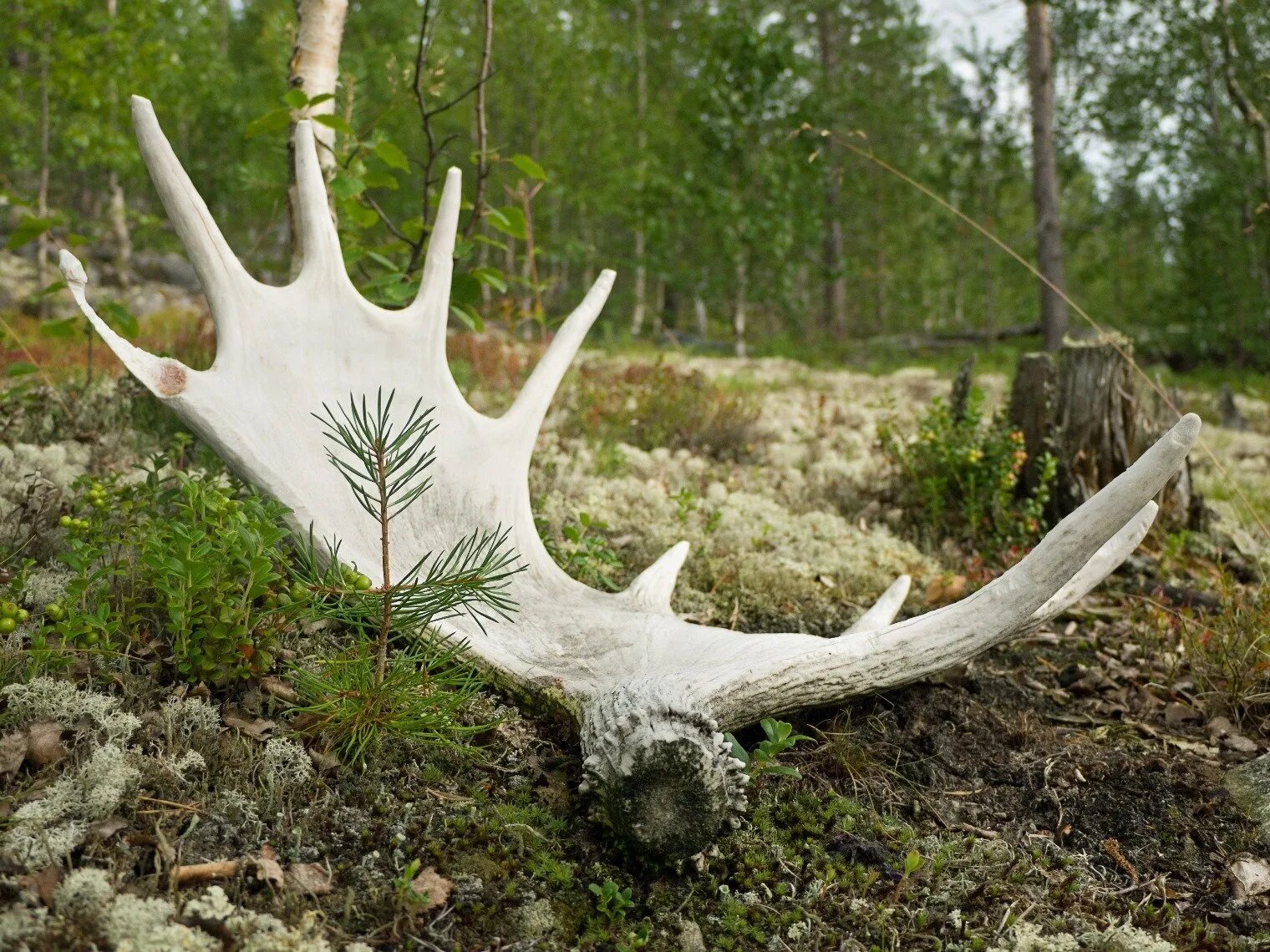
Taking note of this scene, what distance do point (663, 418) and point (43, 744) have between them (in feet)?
14.9

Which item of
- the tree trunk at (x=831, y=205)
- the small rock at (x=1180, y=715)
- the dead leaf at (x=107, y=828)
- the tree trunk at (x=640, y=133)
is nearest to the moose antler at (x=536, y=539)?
the small rock at (x=1180, y=715)

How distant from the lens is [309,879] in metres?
1.82

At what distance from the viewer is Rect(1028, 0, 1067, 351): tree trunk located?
12531mm

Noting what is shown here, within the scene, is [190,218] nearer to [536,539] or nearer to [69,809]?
[536,539]

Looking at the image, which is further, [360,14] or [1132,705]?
[360,14]

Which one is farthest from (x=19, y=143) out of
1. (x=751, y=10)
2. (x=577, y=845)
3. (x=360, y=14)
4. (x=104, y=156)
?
(x=577, y=845)

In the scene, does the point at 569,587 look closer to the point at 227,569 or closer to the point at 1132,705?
the point at 227,569

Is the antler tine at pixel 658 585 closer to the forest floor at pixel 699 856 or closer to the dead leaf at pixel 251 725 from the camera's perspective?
the forest floor at pixel 699 856

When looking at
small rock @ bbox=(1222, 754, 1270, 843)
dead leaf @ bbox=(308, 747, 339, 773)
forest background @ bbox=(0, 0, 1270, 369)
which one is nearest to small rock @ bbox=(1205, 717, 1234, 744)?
small rock @ bbox=(1222, 754, 1270, 843)

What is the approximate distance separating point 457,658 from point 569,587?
2.13 feet

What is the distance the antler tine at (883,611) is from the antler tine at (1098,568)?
0.38 m

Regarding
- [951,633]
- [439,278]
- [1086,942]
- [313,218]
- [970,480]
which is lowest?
[1086,942]

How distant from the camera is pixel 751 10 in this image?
17047 millimetres

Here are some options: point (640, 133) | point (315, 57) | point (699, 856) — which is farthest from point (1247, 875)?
point (640, 133)
